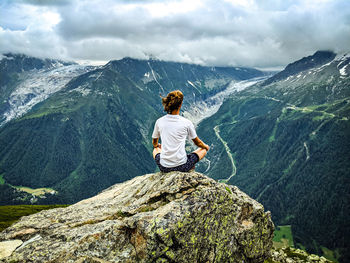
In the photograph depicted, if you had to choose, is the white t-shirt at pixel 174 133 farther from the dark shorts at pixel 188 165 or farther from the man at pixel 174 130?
the dark shorts at pixel 188 165

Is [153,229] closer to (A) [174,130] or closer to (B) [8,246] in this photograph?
(A) [174,130]

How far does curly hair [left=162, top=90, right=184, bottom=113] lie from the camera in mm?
14630

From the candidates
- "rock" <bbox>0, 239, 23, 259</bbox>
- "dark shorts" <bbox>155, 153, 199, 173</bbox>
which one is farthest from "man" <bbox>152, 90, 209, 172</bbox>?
"rock" <bbox>0, 239, 23, 259</bbox>

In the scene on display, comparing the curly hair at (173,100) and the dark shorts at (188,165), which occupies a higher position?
the curly hair at (173,100)

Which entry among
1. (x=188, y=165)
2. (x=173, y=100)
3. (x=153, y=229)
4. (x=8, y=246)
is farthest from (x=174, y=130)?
(x=8, y=246)

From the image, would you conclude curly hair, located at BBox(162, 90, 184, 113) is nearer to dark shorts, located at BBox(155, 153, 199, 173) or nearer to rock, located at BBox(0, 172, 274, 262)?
dark shorts, located at BBox(155, 153, 199, 173)

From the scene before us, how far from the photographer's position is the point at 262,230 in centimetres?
2066

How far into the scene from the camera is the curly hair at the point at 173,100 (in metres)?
14.6

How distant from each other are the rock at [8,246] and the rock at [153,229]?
45cm

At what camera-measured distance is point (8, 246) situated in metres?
13.4

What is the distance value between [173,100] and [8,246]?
12.2m

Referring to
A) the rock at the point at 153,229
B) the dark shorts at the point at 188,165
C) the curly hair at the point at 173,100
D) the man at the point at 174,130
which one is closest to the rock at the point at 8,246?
the rock at the point at 153,229

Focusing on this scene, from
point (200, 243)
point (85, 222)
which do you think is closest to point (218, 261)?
point (200, 243)

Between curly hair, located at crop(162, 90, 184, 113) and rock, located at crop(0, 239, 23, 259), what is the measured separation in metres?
11.4
